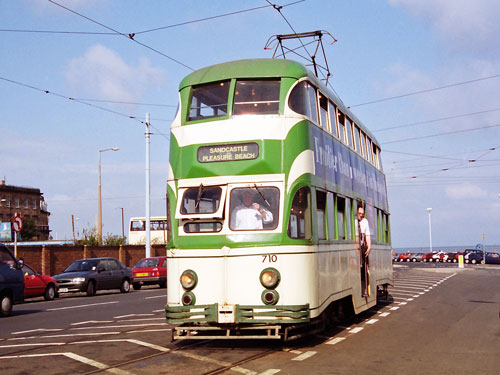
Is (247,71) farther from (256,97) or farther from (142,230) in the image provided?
(142,230)

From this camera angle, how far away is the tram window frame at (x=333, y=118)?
12.7m

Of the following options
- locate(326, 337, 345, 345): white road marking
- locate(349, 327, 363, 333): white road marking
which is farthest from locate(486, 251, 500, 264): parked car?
locate(326, 337, 345, 345): white road marking

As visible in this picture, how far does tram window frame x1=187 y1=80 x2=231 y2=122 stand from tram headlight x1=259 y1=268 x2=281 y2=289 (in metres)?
2.49

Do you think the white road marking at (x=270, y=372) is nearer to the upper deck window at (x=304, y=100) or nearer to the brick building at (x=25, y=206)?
the upper deck window at (x=304, y=100)

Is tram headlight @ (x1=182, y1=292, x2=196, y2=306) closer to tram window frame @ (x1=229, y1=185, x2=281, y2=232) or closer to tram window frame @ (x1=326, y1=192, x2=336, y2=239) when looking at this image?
tram window frame @ (x1=229, y1=185, x2=281, y2=232)

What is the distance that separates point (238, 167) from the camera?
10.2 metres

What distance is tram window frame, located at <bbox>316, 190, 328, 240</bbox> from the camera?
36.0 feet

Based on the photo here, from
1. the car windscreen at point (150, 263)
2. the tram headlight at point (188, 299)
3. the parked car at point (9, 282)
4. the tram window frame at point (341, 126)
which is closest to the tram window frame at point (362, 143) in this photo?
the tram window frame at point (341, 126)

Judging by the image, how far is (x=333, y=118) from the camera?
13.0 metres

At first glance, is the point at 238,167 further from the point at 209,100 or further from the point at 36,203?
the point at 36,203

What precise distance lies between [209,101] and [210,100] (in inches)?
0.9

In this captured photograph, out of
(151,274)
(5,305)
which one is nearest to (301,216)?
(5,305)

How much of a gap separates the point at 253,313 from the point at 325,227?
242cm

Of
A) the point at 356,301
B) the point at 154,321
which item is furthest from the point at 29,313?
the point at 356,301
